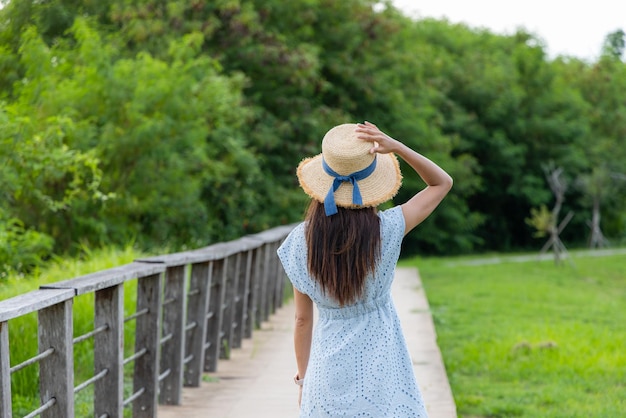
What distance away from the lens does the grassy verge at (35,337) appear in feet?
20.3

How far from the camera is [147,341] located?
5.70 metres

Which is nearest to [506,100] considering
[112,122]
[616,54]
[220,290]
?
[616,54]

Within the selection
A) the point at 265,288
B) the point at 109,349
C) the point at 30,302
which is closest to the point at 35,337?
the point at 109,349

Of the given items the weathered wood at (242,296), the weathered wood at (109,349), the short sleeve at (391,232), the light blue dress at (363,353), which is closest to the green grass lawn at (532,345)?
the weathered wood at (242,296)

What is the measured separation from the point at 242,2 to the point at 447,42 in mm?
16917

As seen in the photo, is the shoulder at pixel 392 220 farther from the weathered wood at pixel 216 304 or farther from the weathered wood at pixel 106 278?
the weathered wood at pixel 216 304

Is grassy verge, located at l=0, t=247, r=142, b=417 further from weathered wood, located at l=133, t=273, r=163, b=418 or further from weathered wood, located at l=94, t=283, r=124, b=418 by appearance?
weathered wood, located at l=94, t=283, r=124, b=418

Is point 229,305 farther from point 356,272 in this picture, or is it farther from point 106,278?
point 356,272

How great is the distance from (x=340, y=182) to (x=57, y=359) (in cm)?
148

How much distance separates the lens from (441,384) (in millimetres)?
6570

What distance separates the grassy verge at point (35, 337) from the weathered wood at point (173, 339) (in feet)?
1.25

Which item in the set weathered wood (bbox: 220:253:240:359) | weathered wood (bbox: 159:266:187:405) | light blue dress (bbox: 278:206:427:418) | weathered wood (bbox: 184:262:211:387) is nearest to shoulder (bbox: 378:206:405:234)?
light blue dress (bbox: 278:206:427:418)

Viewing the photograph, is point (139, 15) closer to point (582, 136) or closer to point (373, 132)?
point (373, 132)

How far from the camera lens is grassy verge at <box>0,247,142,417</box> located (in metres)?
6.18
